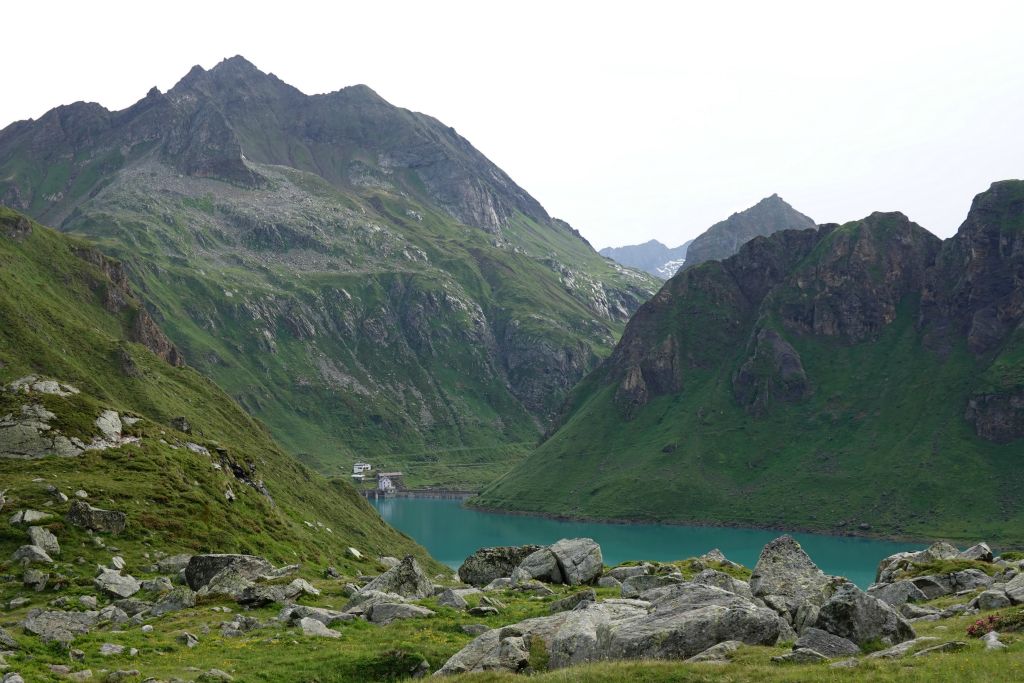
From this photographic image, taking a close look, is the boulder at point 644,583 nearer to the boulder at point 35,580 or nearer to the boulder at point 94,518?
the boulder at point 35,580

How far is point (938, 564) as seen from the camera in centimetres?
5191

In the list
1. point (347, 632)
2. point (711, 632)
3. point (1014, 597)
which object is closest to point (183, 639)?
point (347, 632)

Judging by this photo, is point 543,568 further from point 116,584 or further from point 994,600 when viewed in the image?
point 994,600

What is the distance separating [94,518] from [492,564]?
29.9 m

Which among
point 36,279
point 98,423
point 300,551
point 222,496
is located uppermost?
point 36,279

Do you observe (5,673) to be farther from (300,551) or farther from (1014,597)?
(300,551)

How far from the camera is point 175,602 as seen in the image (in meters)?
44.6

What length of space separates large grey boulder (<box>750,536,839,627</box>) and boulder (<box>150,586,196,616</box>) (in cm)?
3091

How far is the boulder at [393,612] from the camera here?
41.7 m

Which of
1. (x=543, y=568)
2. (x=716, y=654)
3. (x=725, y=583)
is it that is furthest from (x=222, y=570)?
(x=716, y=654)

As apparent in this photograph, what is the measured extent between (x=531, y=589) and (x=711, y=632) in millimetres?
21544

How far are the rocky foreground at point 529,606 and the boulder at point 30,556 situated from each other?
8 centimetres

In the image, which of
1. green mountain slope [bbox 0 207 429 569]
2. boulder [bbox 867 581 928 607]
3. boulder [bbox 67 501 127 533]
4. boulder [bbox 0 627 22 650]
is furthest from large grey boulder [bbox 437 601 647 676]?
boulder [bbox 67 501 127 533]

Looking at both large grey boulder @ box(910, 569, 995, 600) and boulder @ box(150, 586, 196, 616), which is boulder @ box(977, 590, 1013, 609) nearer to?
large grey boulder @ box(910, 569, 995, 600)
